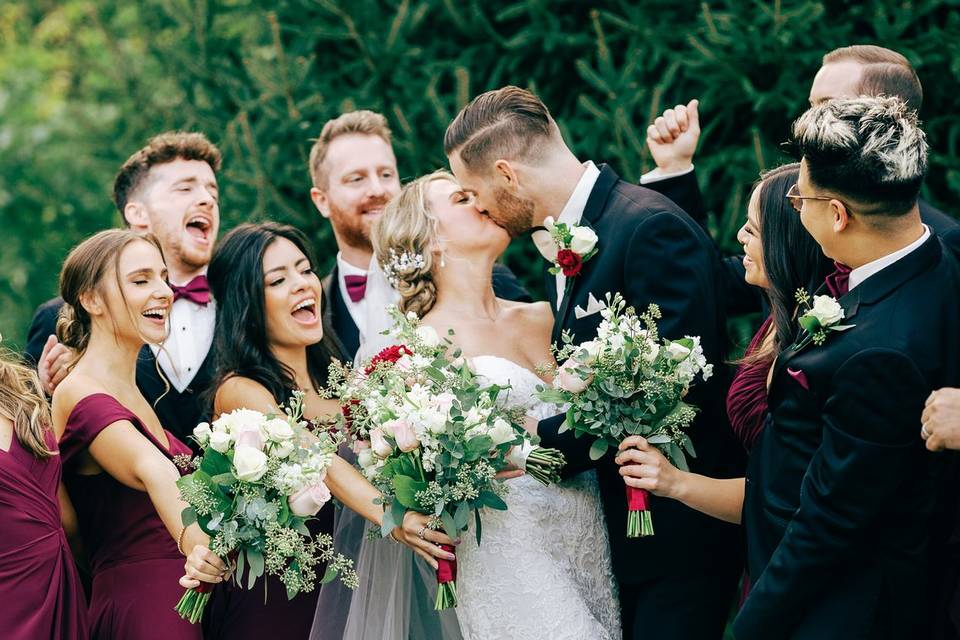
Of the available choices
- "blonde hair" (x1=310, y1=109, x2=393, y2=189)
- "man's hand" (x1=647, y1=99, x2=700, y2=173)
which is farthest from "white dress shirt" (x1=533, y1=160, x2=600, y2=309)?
"blonde hair" (x1=310, y1=109, x2=393, y2=189)

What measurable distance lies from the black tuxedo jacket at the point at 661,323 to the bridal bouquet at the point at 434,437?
0.41 metres

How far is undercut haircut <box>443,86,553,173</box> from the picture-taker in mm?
5477

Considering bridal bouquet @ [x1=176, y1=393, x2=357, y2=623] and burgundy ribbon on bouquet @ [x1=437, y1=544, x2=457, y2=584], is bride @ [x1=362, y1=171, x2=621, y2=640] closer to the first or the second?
burgundy ribbon on bouquet @ [x1=437, y1=544, x2=457, y2=584]

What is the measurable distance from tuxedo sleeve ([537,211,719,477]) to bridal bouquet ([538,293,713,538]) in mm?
258

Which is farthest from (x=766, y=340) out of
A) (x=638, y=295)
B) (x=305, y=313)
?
(x=305, y=313)

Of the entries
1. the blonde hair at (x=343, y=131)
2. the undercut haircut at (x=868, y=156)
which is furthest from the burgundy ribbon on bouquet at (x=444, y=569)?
the blonde hair at (x=343, y=131)

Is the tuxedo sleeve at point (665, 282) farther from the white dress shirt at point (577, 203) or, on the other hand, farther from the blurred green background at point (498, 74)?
the blurred green background at point (498, 74)

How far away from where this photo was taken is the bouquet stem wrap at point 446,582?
4738mm

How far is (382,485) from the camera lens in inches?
188

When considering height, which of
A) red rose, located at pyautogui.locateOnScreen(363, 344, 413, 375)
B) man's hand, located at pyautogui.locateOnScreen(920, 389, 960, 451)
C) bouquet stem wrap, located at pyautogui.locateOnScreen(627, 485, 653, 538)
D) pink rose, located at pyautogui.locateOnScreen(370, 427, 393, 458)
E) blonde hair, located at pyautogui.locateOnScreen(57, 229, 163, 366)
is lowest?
bouquet stem wrap, located at pyautogui.locateOnScreen(627, 485, 653, 538)

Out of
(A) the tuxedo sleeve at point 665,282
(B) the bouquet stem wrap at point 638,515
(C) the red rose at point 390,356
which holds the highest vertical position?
(C) the red rose at point 390,356

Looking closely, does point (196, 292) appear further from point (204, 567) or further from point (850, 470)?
point (850, 470)

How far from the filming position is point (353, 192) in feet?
23.1

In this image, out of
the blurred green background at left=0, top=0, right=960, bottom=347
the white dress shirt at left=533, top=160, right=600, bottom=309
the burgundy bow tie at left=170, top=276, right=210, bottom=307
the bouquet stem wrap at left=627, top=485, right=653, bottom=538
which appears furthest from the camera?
the blurred green background at left=0, top=0, right=960, bottom=347
